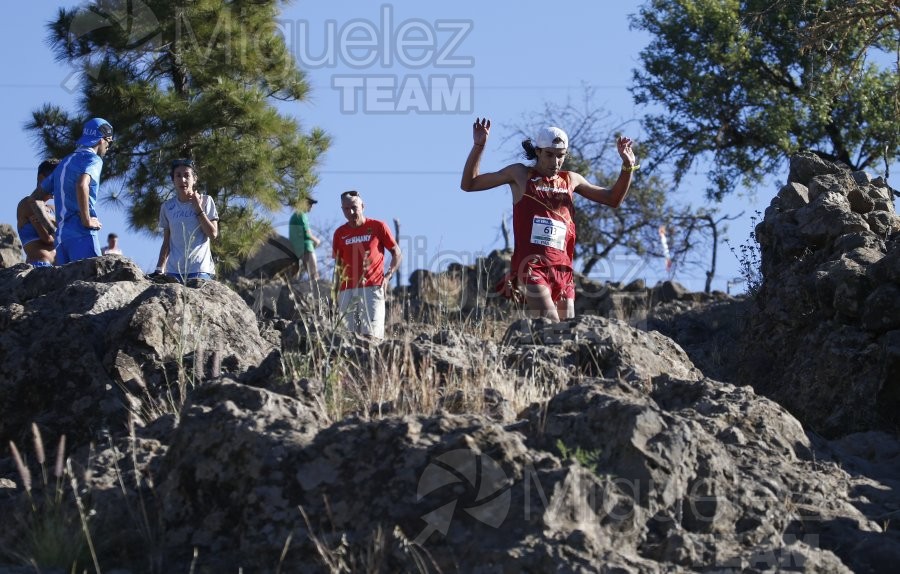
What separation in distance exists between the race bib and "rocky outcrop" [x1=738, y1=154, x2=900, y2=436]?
1635 mm

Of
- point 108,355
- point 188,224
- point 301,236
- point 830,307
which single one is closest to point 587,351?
point 108,355

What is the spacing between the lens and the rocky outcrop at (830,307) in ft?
25.3

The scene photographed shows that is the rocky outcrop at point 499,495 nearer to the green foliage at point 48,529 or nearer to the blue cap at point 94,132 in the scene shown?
the green foliage at point 48,529

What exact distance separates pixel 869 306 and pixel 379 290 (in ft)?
12.4

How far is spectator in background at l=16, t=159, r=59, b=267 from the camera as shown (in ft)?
35.3

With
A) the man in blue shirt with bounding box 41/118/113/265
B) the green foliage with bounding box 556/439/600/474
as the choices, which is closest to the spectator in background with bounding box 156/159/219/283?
the man in blue shirt with bounding box 41/118/113/265

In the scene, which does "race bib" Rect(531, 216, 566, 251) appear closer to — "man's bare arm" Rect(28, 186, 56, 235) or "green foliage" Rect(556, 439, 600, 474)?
"green foliage" Rect(556, 439, 600, 474)

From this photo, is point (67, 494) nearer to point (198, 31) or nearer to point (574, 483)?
point (574, 483)

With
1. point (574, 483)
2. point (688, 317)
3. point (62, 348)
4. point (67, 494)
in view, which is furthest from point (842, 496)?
point (688, 317)

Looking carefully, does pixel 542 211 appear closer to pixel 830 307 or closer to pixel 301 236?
pixel 830 307

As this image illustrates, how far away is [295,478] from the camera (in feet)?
15.5
